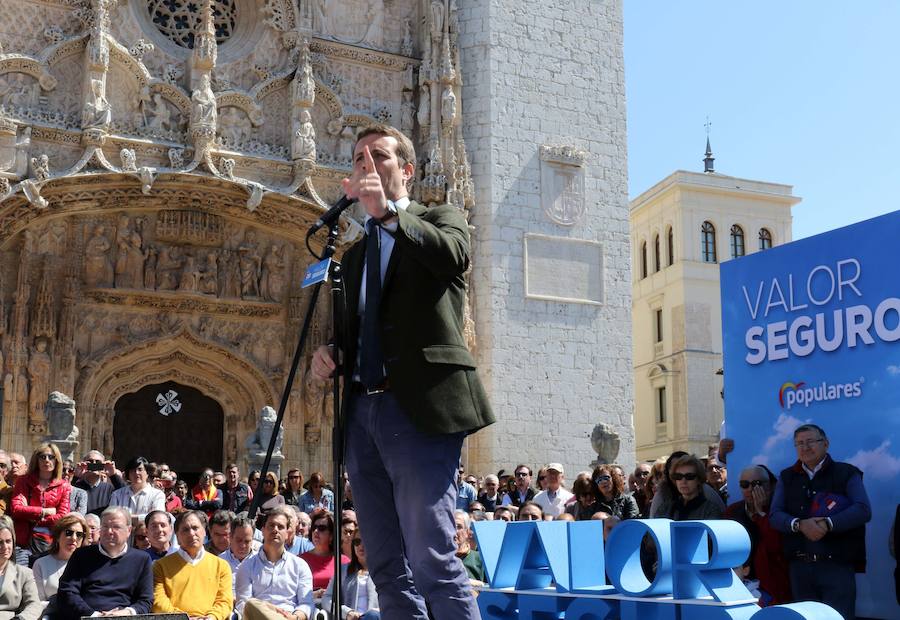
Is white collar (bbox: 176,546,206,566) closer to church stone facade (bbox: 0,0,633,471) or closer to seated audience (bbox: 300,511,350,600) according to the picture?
seated audience (bbox: 300,511,350,600)

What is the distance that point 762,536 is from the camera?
6953mm

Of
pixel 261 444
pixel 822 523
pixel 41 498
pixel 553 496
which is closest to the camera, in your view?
pixel 822 523

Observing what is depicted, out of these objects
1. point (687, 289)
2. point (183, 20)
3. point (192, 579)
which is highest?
point (183, 20)

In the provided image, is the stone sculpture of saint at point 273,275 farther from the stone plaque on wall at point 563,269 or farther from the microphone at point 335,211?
the microphone at point 335,211

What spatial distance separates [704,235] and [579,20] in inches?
754

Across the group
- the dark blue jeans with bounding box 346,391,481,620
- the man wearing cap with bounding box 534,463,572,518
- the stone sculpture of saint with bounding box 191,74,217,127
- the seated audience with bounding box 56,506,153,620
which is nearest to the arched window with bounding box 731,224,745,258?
the stone sculpture of saint with bounding box 191,74,217,127

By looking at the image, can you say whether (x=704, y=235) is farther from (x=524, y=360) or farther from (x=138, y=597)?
(x=138, y=597)

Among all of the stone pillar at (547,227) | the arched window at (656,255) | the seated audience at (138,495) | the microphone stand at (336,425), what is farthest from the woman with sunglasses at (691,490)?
the arched window at (656,255)

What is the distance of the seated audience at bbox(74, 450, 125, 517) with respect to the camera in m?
10.1

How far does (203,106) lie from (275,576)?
10.2 m

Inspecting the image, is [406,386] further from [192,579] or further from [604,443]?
[604,443]

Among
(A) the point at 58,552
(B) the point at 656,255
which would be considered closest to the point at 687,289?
(B) the point at 656,255

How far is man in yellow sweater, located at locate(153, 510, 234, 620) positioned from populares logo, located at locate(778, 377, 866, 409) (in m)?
4.13

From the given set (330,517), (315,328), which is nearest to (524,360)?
(315,328)
